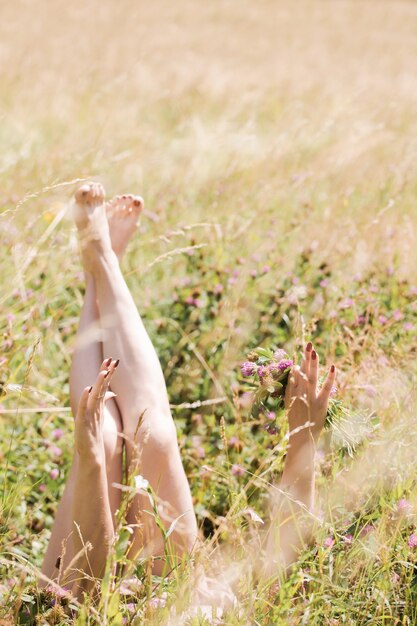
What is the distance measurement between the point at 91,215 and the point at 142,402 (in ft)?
2.55

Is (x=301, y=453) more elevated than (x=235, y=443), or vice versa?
(x=301, y=453)

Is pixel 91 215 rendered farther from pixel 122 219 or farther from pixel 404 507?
pixel 404 507

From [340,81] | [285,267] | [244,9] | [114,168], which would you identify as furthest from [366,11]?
[285,267]

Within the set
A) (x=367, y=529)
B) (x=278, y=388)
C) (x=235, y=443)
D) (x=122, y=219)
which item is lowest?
(x=235, y=443)

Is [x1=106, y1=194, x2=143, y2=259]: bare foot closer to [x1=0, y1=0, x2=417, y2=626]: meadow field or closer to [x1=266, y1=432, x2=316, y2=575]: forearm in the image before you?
[x1=0, y1=0, x2=417, y2=626]: meadow field

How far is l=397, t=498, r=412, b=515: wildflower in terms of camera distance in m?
1.53

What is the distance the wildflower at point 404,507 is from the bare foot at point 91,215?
124 cm

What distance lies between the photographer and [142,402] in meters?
1.95

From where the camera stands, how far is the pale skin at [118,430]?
1573mm

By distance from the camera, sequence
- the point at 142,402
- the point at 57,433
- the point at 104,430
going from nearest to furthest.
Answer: the point at 104,430 < the point at 142,402 < the point at 57,433

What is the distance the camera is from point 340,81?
22.4ft

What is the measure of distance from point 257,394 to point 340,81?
19.0ft

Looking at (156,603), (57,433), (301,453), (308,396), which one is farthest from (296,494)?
(57,433)

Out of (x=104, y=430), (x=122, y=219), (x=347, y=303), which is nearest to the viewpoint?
(x=104, y=430)
